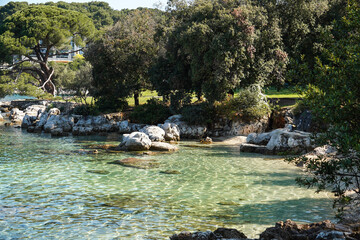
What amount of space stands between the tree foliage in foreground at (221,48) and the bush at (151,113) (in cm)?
250

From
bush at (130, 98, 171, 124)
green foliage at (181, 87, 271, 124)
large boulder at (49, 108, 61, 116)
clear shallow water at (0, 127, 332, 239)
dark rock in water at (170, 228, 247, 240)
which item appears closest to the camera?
dark rock in water at (170, 228, 247, 240)

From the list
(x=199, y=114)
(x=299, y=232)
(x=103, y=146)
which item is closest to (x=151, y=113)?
(x=199, y=114)

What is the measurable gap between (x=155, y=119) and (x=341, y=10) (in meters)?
18.1

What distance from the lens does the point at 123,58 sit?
36.7 metres

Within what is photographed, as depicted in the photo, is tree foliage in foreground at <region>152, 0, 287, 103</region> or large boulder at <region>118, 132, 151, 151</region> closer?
large boulder at <region>118, 132, 151, 151</region>

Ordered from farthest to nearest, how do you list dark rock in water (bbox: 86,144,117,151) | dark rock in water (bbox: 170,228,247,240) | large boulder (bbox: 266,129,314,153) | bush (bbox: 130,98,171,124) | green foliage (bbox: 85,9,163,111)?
1. green foliage (bbox: 85,9,163,111)
2. bush (bbox: 130,98,171,124)
3. dark rock in water (bbox: 86,144,117,151)
4. large boulder (bbox: 266,129,314,153)
5. dark rock in water (bbox: 170,228,247,240)

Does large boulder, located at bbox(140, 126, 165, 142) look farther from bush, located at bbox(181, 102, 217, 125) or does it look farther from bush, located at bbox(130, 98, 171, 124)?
bush, located at bbox(130, 98, 171, 124)

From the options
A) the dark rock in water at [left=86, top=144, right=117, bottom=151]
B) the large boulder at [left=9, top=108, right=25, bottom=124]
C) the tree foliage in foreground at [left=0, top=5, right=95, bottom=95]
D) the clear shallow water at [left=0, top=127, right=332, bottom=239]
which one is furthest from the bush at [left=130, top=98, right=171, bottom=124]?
the tree foliage in foreground at [left=0, top=5, right=95, bottom=95]

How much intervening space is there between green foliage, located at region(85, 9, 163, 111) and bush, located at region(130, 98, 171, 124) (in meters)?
3.06

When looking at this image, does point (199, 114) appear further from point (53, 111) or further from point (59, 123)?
point (53, 111)

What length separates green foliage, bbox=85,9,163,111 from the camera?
37.2m

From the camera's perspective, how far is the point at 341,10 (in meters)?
32.6

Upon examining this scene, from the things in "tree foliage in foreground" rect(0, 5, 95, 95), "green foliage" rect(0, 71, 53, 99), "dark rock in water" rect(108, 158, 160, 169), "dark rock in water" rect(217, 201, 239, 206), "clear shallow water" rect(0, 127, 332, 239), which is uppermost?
"tree foliage in foreground" rect(0, 5, 95, 95)

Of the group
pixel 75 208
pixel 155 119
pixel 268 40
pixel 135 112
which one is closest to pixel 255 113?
pixel 268 40
